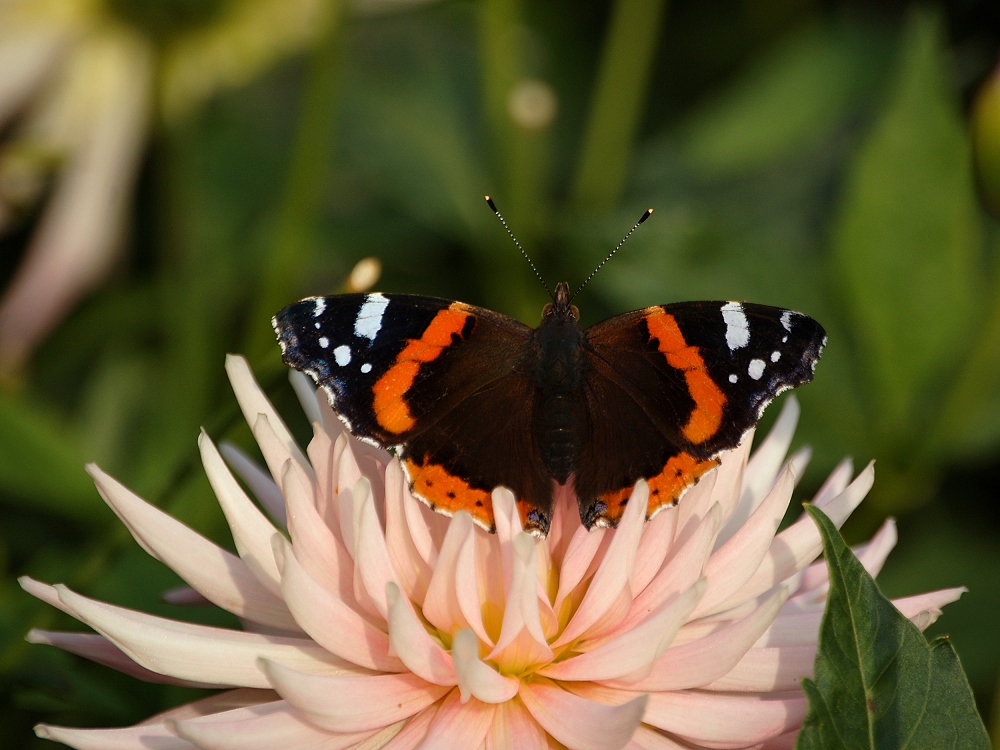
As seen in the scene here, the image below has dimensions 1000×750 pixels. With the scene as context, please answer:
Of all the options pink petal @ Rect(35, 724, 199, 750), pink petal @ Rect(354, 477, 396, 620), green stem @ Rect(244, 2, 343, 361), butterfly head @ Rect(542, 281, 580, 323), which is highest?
green stem @ Rect(244, 2, 343, 361)

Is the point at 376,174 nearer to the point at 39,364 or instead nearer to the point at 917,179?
the point at 39,364

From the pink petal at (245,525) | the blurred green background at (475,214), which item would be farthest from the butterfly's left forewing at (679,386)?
the blurred green background at (475,214)

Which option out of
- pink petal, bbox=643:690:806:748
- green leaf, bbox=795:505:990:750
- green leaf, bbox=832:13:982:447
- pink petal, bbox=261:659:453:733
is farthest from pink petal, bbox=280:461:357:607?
green leaf, bbox=832:13:982:447

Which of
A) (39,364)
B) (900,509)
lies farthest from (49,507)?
(900,509)

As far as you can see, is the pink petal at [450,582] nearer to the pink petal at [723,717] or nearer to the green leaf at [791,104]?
the pink petal at [723,717]

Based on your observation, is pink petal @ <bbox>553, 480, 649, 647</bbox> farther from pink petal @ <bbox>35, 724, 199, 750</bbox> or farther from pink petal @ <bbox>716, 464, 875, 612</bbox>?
pink petal @ <bbox>35, 724, 199, 750</bbox>

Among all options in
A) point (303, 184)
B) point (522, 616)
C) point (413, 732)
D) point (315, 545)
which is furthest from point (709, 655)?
point (303, 184)

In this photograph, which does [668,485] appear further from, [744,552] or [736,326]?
[736,326]
